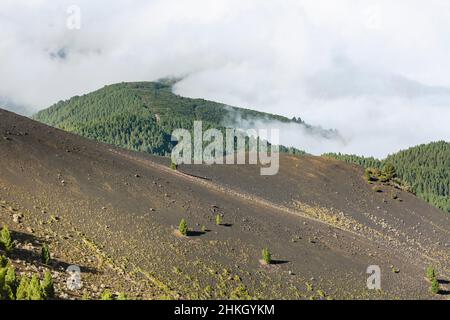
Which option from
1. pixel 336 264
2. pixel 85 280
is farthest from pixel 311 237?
pixel 85 280

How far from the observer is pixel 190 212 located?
7706 centimetres

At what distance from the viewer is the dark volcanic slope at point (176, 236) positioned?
58750 mm

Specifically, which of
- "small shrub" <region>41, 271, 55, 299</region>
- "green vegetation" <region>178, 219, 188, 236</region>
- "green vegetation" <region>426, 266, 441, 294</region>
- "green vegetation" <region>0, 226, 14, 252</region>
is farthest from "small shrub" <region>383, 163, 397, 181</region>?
"small shrub" <region>41, 271, 55, 299</region>

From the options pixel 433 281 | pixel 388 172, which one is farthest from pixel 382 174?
pixel 433 281

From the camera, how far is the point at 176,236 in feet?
224

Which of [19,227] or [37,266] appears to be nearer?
[37,266]

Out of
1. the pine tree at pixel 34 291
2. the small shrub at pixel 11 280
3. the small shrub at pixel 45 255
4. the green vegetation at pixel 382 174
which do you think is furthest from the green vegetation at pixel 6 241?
the green vegetation at pixel 382 174

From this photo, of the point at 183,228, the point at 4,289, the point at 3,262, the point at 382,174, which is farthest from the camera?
the point at 382,174

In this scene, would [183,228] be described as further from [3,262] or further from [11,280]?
[11,280]

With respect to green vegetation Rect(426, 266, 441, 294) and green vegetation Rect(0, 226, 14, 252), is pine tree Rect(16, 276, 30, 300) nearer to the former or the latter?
green vegetation Rect(0, 226, 14, 252)

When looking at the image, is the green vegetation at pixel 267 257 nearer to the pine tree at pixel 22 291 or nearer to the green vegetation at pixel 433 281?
the green vegetation at pixel 433 281
